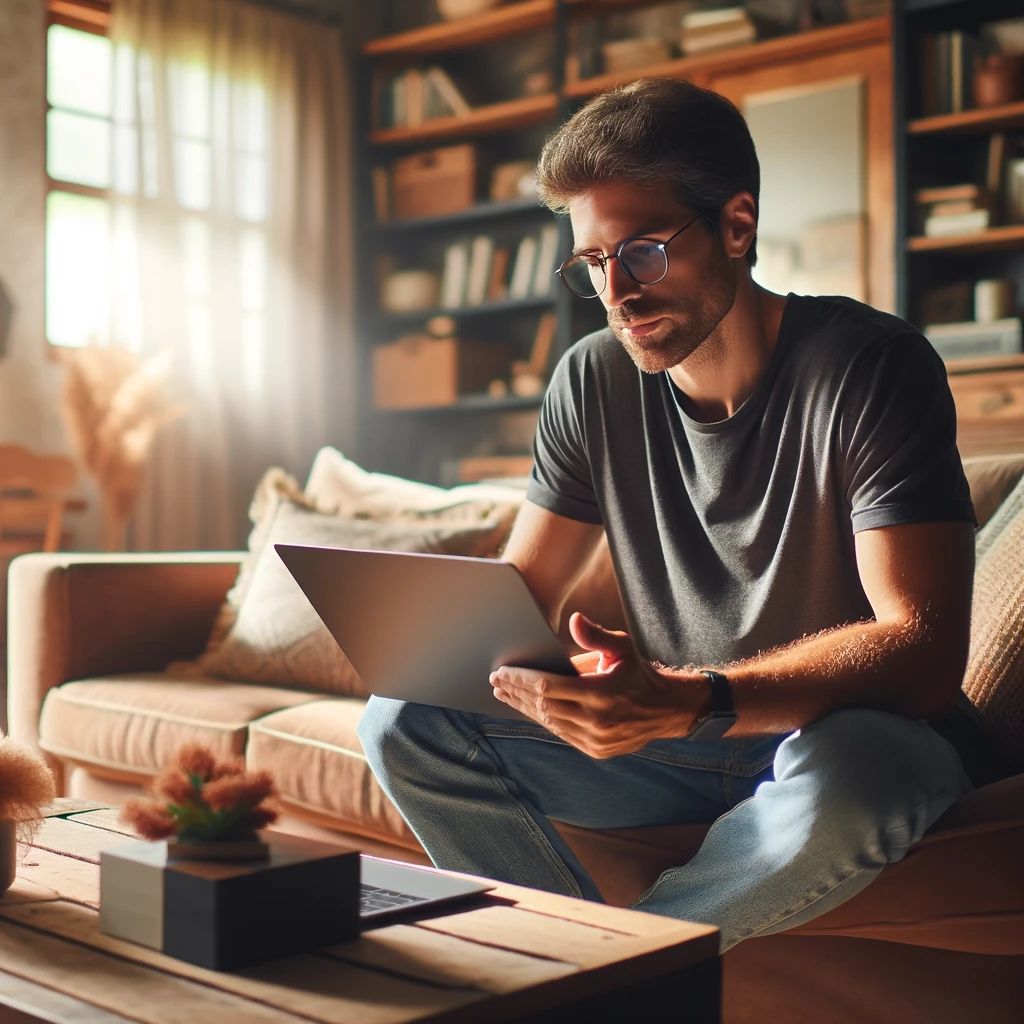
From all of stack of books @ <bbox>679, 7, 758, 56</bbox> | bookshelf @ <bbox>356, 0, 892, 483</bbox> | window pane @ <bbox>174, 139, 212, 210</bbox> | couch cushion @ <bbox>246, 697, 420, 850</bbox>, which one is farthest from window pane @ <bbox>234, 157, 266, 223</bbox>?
couch cushion @ <bbox>246, 697, 420, 850</bbox>

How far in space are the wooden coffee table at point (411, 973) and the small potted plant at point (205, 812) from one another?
0.08 metres

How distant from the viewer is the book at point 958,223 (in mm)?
3732

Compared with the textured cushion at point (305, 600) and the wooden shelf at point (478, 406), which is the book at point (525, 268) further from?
the textured cushion at point (305, 600)

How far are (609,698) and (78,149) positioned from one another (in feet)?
12.6

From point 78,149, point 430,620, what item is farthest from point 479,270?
point 430,620

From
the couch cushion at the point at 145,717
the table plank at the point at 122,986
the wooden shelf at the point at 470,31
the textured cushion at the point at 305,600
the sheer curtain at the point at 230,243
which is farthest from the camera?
the wooden shelf at the point at 470,31

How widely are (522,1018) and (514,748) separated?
26.3 inches

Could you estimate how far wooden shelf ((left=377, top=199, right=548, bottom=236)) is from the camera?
15.3ft

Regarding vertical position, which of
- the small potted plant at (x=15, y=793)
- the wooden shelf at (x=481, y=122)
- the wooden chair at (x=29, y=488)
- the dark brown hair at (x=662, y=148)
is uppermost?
the wooden shelf at (x=481, y=122)

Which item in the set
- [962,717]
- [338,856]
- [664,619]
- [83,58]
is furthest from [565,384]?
[83,58]

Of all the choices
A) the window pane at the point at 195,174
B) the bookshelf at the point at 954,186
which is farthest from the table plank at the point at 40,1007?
the window pane at the point at 195,174

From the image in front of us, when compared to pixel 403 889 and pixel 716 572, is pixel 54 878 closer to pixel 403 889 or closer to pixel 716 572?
pixel 403 889

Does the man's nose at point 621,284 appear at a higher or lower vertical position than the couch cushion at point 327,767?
higher

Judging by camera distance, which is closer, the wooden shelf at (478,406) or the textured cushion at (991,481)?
the textured cushion at (991,481)
